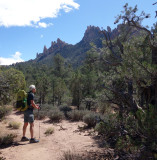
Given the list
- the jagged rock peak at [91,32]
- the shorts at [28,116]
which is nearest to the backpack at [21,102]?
the shorts at [28,116]

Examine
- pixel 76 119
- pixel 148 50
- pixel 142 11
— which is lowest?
pixel 76 119

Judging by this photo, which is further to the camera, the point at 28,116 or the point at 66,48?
the point at 66,48

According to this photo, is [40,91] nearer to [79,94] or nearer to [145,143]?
[79,94]

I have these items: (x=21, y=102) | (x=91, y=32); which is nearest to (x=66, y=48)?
(x=91, y=32)

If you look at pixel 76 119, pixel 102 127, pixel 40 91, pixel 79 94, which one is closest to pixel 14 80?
pixel 102 127

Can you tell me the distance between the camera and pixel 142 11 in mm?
5168

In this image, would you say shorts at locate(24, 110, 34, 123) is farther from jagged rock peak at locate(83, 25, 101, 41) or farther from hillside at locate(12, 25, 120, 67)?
jagged rock peak at locate(83, 25, 101, 41)

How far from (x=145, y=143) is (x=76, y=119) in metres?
9.19

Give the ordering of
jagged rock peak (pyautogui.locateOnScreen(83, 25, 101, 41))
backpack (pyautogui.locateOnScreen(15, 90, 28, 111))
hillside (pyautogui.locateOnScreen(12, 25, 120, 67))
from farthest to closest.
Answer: jagged rock peak (pyautogui.locateOnScreen(83, 25, 101, 41))
hillside (pyautogui.locateOnScreen(12, 25, 120, 67))
backpack (pyautogui.locateOnScreen(15, 90, 28, 111))

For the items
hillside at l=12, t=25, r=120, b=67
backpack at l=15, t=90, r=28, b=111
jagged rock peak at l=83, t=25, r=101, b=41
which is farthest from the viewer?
jagged rock peak at l=83, t=25, r=101, b=41

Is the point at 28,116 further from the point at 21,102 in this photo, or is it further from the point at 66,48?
the point at 66,48

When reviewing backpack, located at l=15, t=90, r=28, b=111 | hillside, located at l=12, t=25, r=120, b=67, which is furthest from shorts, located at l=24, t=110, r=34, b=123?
hillside, located at l=12, t=25, r=120, b=67

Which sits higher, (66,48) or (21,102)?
(66,48)

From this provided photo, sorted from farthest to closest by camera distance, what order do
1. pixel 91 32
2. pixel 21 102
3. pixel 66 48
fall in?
pixel 91 32, pixel 66 48, pixel 21 102
